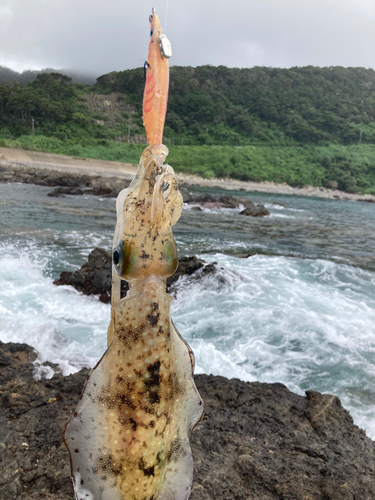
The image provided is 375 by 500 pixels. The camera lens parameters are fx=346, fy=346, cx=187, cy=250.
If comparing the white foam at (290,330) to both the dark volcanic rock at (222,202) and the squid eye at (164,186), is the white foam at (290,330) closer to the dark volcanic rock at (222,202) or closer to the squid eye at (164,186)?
the squid eye at (164,186)

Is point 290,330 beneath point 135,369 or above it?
beneath

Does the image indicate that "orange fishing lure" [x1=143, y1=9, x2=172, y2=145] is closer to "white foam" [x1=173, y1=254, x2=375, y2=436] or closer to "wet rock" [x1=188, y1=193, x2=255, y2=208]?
"white foam" [x1=173, y1=254, x2=375, y2=436]

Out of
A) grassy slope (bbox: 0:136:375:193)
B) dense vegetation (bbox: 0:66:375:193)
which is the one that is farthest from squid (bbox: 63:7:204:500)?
grassy slope (bbox: 0:136:375:193)

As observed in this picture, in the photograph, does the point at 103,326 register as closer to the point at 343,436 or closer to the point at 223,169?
the point at 343,436

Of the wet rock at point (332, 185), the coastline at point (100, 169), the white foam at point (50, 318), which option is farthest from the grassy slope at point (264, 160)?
the white foam at point (50, 318)

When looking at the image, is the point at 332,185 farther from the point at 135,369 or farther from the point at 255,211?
the point at 135,369

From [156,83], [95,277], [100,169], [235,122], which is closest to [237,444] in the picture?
[156,83]

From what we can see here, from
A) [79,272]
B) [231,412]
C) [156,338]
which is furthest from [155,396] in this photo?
[79,272]
